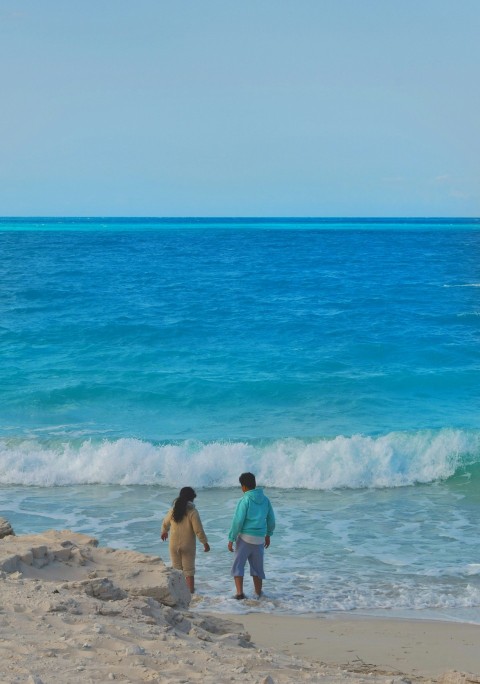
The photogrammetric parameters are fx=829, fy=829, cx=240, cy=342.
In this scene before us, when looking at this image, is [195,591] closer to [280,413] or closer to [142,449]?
[142,449]

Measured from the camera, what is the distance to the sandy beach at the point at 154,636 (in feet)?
14.6

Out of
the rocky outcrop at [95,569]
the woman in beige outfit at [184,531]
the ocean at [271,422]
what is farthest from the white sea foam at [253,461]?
the rocky outcrop at [95,569]

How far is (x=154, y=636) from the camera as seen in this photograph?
16.5 ft

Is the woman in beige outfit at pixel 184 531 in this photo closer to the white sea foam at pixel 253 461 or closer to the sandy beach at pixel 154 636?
the sandy beach at pixel 154 636

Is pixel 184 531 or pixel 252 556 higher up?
pixel 184 531

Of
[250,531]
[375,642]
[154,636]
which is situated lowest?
[375,642]

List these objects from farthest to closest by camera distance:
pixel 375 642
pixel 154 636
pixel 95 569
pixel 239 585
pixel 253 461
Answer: pixel 253 461, pixel 239 585, pixel 375 642, pixel 95 569, pixel 154 636

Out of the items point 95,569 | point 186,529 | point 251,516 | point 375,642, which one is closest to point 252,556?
point 251,516

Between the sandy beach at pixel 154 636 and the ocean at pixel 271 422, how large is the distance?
2.53ft

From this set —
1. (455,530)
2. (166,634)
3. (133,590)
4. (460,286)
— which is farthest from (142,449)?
(460,286)

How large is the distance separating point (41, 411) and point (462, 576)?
430 inches

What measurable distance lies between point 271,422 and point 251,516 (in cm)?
827

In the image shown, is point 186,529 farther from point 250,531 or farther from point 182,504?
point 250,531

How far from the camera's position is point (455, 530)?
10641 millimetres
